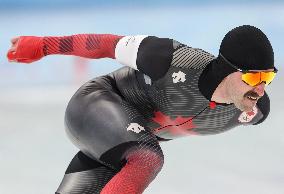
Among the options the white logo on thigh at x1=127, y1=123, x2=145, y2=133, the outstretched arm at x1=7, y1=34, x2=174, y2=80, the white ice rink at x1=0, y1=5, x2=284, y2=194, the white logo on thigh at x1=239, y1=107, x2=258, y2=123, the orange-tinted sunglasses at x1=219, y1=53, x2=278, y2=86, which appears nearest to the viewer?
the orange-tinted sunglasses at x1=219, y1=53, x2=278, y2=86

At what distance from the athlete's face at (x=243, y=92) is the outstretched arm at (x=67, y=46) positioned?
64 cm

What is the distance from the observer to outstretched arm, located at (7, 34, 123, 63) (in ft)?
10.8

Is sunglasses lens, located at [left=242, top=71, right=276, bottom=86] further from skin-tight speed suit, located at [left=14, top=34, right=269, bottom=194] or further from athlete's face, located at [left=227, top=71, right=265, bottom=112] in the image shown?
skin-tight speed suit, located at [left=14, top=34, right=269, bottom=194]

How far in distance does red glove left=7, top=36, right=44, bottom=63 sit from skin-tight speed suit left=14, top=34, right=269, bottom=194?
1 centimetres

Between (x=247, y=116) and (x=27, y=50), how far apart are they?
109 centimetres

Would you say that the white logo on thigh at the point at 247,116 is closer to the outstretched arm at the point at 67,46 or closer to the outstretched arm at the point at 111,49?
the outstretched arm at the point at 111,49

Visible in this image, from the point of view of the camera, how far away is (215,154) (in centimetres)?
430

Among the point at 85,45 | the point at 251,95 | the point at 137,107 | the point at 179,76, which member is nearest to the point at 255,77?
Answer: the point at 251,95

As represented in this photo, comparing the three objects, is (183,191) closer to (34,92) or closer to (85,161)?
(85,161)

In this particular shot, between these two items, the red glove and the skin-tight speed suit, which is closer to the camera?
the skin-tight speed suit

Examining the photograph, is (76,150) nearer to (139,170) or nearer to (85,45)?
(85,45)

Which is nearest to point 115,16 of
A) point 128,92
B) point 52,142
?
point 52,142

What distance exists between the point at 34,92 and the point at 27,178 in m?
1.52

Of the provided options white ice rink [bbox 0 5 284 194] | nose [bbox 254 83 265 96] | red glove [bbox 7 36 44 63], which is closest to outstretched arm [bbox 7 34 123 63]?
red glove [bbox 7 36 44 63]
